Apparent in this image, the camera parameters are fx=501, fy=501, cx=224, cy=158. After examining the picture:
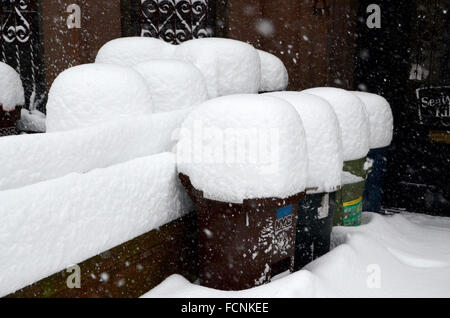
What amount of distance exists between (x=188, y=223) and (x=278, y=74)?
2.40m

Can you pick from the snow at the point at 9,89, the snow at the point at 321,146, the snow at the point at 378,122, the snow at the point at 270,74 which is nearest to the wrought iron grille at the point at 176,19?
the snow at the point at 270,74

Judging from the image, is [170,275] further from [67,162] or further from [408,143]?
[408,143]

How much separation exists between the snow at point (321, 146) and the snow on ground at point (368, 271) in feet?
1.67

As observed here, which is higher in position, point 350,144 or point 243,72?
point 243,72

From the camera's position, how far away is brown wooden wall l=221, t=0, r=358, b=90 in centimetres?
572

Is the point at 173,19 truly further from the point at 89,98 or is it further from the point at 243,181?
the point at 243,181

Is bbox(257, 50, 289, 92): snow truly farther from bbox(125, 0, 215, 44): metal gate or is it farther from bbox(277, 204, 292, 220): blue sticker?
bbox(277, 204, 292, 220): blue sticker

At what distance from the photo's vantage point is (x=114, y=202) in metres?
2.68

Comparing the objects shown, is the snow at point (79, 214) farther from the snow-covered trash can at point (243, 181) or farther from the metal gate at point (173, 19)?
the metal gate at point (173, 19)

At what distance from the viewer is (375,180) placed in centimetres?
473

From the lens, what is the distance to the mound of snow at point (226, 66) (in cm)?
420

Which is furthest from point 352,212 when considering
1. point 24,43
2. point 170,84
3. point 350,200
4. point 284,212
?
point 24,43
